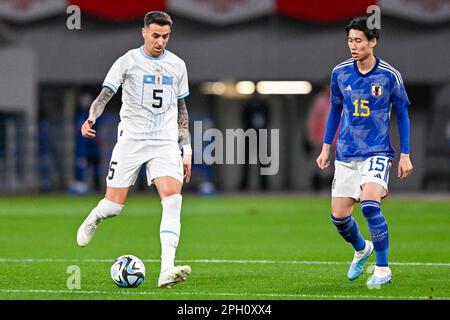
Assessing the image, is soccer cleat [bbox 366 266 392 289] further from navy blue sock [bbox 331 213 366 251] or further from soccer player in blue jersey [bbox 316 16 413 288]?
navy blue sock [bbox 331 213 366 251]

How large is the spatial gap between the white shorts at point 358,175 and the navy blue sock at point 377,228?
231 millimetres

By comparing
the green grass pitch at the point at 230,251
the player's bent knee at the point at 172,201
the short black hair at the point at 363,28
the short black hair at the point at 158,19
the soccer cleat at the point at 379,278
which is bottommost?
the green grass pitch at the point at 230,251

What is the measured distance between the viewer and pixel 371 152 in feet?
37.2

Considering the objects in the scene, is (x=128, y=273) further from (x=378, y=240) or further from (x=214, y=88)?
(x=214, y=88)

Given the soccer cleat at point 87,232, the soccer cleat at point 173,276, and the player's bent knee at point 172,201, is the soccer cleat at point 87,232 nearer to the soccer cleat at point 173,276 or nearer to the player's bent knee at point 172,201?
the player's bent knee at point 172,201

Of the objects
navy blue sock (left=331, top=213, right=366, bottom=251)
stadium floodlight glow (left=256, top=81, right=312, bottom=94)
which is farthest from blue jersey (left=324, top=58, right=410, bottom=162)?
stadium floodlight glow (left=256, top=81, right=312, bottom=94)

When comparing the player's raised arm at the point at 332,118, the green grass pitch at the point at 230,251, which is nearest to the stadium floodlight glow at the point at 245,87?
the green grass pitch at the point at 230,251

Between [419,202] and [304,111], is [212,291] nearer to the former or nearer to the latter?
[419,202]

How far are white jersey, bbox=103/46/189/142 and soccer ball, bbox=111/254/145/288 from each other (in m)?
1.24

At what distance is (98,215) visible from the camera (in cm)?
1155

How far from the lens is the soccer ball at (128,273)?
1087 cm

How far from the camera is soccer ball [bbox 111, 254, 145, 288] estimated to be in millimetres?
10867

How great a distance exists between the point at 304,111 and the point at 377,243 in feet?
77.6

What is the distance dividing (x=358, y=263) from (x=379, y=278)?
0.70 metres
